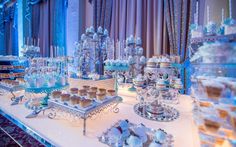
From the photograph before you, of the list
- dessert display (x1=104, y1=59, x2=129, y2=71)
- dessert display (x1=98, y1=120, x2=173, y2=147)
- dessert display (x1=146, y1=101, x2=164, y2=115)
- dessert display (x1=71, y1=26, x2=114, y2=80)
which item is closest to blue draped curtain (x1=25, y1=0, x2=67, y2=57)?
dessert display (x1=71, y1=26, x2=114, y2=80)

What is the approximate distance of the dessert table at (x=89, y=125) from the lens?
60 centimetres

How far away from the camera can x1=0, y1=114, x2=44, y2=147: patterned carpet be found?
772mm

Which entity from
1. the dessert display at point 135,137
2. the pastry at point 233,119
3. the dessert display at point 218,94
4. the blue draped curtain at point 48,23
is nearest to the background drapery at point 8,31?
the blue draped curtain at point 48,23


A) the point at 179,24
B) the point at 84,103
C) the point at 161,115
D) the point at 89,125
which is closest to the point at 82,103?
the point at 84,103

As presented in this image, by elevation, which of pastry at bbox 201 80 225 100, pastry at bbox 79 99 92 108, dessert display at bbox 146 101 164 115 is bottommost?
dessert display at bbox 146 101 164 115

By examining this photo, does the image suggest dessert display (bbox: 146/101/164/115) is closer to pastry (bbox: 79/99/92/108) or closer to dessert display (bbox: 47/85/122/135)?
dessert display (bbox: 47/85/122/135)

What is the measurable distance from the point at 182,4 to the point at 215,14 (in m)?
0.48

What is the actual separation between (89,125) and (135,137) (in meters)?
0.29

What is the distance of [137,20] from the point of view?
2295 mm

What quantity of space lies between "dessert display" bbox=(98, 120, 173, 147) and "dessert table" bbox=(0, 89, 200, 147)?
4 cm

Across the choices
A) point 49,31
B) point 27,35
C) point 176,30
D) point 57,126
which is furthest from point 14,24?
point 57,126

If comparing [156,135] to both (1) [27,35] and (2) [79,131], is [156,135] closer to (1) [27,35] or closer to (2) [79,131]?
(2) [79,131]

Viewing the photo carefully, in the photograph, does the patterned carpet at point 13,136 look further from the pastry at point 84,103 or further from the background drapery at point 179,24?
the background drapery at point 179,24

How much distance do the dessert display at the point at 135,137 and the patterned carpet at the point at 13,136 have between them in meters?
0.37
